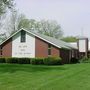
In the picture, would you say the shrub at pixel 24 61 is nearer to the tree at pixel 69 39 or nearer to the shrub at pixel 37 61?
the shrub at pixel 37 61

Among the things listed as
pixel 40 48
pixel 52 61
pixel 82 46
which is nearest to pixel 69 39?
pixel 82 46

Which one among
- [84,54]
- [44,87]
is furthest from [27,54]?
[44,87]

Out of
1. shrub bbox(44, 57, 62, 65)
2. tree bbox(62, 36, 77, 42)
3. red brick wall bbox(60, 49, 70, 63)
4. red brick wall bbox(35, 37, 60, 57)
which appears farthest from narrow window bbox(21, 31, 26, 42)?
tree bbox(62, 36, 77, 42)

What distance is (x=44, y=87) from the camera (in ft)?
49.8

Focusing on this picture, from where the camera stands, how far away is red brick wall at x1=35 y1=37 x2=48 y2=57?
45.2 metres

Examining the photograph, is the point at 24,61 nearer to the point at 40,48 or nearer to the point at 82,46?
the point at 40,48

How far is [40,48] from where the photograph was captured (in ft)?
149

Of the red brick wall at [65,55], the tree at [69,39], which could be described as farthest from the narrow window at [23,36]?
the tree at [69,39]

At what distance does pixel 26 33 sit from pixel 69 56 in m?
9.57

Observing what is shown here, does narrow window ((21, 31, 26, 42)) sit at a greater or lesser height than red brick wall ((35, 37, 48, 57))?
greater

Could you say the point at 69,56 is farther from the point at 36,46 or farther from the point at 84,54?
the point at 84,54

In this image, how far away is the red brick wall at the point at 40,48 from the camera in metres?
45.2

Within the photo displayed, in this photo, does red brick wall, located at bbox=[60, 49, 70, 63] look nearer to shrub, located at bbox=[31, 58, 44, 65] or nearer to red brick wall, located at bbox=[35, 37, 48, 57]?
red brick wall, located at bbox=[35, 37, 48, 57]

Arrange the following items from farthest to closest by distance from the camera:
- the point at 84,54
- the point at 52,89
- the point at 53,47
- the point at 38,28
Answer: the point at 38,28 < the point at 84,54 < the point at 53,47 < the point at 52,89
